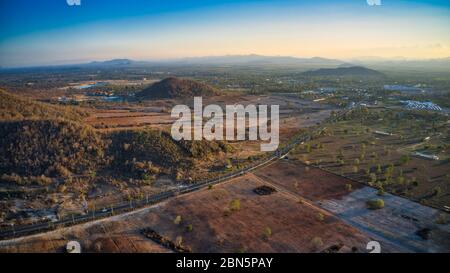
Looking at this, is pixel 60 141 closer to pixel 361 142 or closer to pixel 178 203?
pixel 178 203

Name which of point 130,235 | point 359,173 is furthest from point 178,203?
point 359,173

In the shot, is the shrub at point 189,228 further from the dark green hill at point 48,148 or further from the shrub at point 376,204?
the dark green hill at point 48,148

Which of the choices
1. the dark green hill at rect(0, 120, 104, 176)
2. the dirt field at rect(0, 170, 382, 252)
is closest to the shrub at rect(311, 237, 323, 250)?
the dirt field at rect(0, 170, 382, 252)

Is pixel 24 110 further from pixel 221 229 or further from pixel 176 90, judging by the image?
pixel 176 90

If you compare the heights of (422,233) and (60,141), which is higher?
(60,141)

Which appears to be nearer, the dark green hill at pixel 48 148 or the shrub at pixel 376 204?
the shrub at pixel 376 204

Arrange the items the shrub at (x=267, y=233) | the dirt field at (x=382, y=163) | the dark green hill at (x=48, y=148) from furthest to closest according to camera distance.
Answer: the dark green hill at (x=48, y=148)
the dirt field at (x=382, y=163)
the shrub at (x=267, y=233)

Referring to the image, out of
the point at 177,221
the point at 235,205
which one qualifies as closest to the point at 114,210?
the point at 177,221

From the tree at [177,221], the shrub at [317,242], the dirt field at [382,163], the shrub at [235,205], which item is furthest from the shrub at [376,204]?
the tree at [177,221]

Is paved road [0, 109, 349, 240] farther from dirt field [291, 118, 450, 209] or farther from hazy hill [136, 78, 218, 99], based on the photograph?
hazy hill [136, 78, 218, 99]
